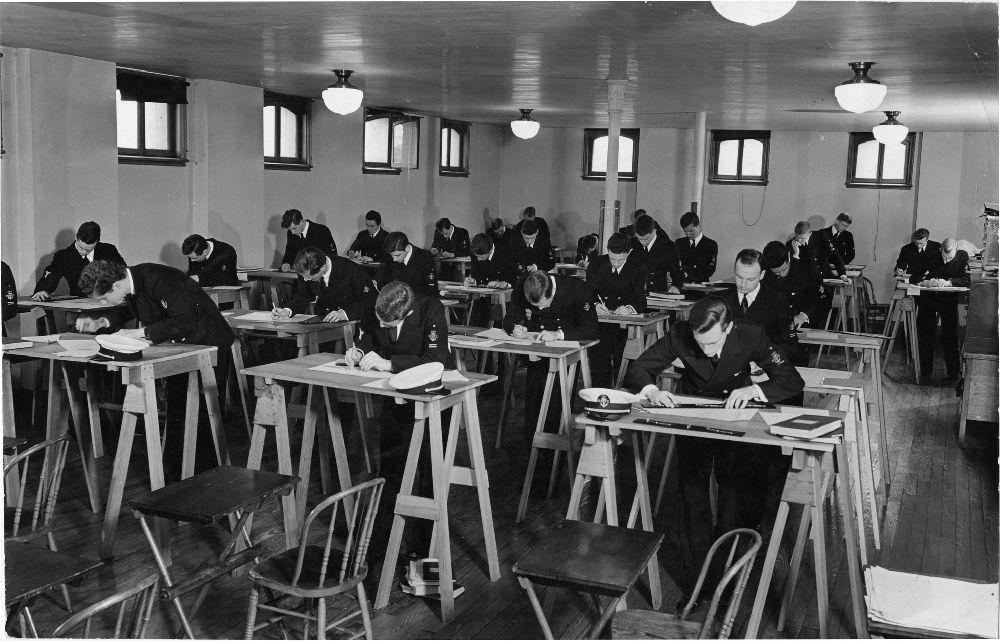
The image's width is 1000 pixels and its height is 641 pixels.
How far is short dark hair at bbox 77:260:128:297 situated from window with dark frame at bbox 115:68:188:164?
3.34m

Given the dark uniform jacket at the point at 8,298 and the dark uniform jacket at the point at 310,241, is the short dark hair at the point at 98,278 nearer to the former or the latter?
the dark uniform jacket at the point at 8,298

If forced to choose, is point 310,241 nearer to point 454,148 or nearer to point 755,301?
point 454,148

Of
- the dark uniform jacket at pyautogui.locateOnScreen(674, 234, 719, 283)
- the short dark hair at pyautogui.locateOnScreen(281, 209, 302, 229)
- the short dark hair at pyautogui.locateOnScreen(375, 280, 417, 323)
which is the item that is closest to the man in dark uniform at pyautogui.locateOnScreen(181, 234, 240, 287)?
the short dark hair at pyautogui.locateOnScreen(281, 209, 302, 229)

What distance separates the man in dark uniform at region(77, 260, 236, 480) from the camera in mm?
4723

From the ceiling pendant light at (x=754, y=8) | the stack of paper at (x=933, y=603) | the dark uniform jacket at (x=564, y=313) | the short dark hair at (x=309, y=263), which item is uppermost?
the ceiling pendant light at (x=754, y=8)


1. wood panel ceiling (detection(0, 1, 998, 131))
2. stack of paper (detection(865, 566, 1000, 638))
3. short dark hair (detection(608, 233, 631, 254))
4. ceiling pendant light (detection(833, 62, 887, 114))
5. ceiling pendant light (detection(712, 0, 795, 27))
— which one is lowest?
stack of paper (detection(865, 566, 1000, 638))

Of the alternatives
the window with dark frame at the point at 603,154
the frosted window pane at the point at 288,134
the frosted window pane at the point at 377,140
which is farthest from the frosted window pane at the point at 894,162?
the frosted window pane at the point at 288,134

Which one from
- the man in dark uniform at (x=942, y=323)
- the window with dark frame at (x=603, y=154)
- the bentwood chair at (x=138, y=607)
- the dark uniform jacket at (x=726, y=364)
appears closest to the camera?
the bentwood chair at (x=138, y=607)

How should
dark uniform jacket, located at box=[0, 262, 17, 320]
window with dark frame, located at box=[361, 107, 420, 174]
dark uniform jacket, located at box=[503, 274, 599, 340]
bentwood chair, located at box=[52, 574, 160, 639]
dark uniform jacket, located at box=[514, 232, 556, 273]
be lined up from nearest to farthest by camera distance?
bentwood chair, located at box=[52, 574, 160, 639], dark uniform jacket, located at box=[503, 274, 599, 340], dark uniform jacket, located at box=[0, 262, 17, 320], dark uniform jacket, located at box=[514, 232, 556, 273], window with dark frame, located at box=[361, 107, 420, 174]

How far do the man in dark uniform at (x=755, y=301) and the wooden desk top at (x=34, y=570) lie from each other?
10.8 feet

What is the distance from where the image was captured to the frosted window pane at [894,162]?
12.4 metres

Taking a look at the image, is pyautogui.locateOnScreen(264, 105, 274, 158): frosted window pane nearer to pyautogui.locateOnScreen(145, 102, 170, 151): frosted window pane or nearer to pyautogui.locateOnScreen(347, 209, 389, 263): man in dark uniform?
pyautogui.locateOnScreen(347, 209, 389, 263): man in dark uniform

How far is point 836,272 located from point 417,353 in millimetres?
7254

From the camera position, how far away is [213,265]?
297 inches
